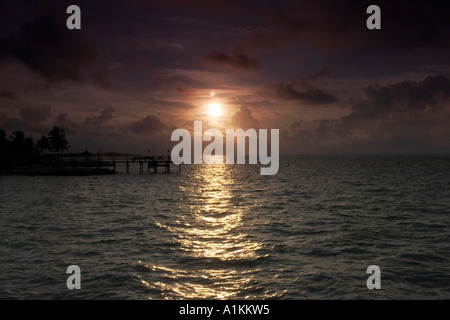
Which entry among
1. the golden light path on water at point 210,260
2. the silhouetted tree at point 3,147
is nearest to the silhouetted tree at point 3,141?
the silhouetted tree at point 3,147

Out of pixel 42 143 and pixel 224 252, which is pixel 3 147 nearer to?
pixel 42 143

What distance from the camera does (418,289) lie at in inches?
530

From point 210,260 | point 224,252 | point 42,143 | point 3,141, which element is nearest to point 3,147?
point 3,141

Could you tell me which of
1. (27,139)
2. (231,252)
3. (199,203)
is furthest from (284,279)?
(27,139)

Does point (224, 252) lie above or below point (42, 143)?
below

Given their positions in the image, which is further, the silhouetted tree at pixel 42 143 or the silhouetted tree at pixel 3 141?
the silhouetted tree at pixel 42 143

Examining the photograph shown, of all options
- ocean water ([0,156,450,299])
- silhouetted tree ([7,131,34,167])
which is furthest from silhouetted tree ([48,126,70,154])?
ocean water ([0,156,450,299])

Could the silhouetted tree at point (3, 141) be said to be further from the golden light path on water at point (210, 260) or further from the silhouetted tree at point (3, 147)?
the golden light path on water at point (210, 260)

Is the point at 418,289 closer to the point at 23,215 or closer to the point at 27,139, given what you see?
the point at 23,215

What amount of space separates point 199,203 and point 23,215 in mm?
18222

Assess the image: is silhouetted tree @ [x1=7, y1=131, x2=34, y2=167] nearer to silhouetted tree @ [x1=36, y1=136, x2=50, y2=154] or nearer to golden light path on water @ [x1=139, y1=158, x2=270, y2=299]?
silhouetted tree @ [x1=36, y1=136, x2=50, y2=154]

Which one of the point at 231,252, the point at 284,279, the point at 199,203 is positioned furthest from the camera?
the point at 199,203
